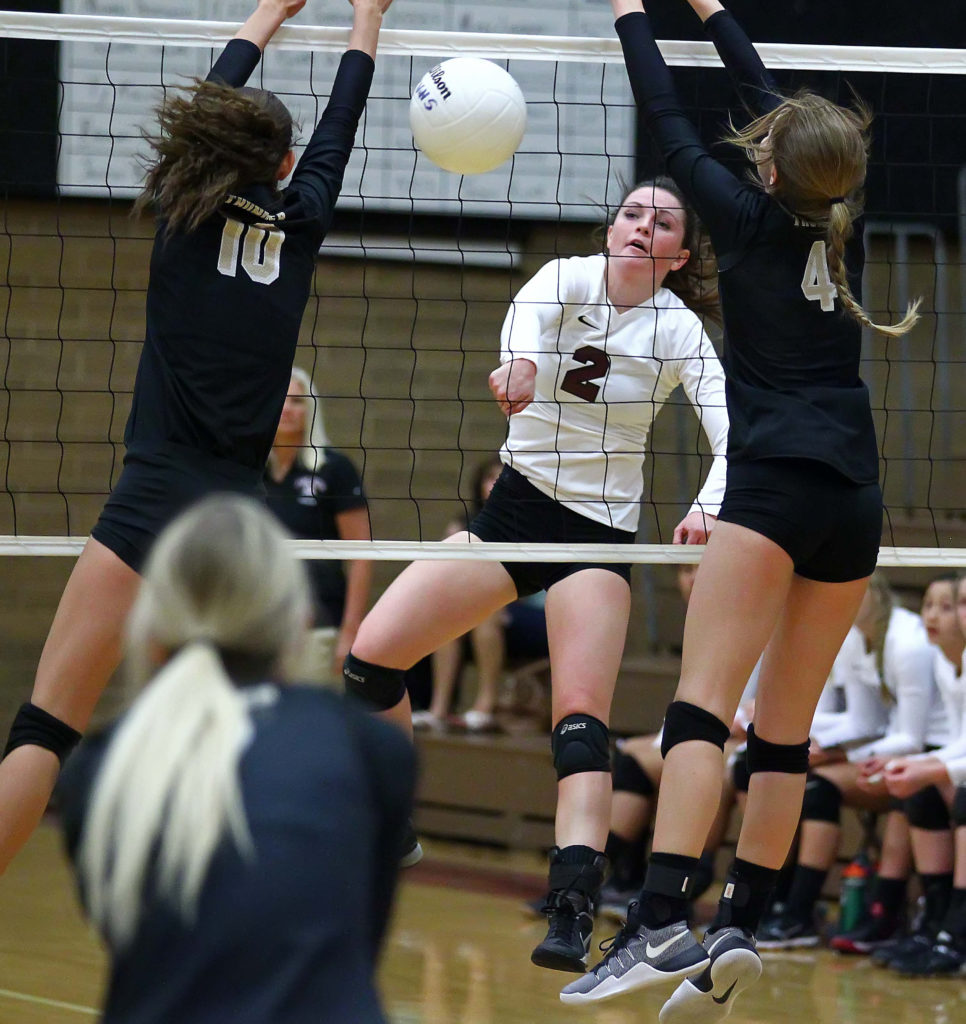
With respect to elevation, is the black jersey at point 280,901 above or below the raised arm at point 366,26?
below

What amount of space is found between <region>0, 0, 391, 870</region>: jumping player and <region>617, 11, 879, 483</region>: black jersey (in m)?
1.00

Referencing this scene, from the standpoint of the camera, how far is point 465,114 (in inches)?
163

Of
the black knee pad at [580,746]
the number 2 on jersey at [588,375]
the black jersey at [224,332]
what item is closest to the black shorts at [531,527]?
the number 2 on jersey at [588,375]

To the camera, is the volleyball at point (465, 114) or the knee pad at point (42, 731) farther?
the volleyball at point (465, 114)

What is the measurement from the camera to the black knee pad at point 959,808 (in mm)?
5840

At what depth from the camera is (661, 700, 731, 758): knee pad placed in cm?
363

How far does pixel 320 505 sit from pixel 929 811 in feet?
8.83

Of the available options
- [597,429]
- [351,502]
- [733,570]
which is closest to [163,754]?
[733,570]

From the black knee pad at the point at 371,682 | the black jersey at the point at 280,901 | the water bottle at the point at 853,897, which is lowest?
the water bottle at the point at 853,897

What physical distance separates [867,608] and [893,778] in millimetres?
925

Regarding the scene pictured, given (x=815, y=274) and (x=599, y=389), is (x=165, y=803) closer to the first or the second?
(x=815, y=274)

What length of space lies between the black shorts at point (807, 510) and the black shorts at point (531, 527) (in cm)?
67

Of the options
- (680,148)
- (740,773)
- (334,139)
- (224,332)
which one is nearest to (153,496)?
(224,332)

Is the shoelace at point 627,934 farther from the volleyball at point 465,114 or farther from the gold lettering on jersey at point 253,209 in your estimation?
the volleyball at point 465,114
